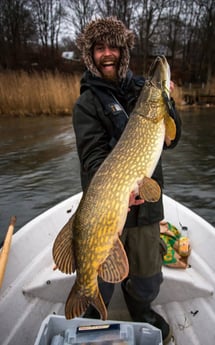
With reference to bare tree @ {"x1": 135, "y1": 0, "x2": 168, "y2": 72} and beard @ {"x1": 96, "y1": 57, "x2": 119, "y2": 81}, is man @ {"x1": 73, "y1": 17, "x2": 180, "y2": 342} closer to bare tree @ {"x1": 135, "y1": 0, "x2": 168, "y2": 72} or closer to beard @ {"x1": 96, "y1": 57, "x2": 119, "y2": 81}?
beard @ {"x1": 96, "y1": 57, "x2": 119, "y2": 81}

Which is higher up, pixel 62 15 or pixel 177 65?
pixel 62 15

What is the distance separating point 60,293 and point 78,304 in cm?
80

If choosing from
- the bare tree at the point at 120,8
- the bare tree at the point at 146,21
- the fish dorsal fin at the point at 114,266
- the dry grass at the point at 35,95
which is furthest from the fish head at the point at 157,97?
the bare tree at the point at 120,8

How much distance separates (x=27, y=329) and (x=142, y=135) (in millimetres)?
1298

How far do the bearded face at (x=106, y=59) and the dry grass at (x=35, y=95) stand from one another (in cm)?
883

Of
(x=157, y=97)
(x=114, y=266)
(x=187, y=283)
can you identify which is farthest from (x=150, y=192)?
(x=187, y=283)

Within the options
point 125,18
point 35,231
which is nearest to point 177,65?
point 125,18

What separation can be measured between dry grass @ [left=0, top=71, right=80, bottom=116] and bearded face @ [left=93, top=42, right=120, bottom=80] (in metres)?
8.83

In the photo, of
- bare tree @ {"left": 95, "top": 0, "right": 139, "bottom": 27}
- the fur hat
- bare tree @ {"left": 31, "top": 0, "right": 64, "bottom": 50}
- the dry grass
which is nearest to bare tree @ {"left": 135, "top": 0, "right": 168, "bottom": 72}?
bare tree @ {"left": 95, "top": 0, "right": 139, "bottom": 27}

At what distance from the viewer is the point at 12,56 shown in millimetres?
22297

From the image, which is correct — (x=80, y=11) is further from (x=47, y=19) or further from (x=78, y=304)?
(x=78, y=304)

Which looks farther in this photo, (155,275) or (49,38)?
(49,38)

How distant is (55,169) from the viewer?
593 cm

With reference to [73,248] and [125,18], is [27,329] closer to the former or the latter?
[73,248]
